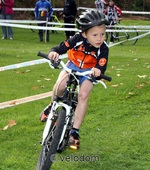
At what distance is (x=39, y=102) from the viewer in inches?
287

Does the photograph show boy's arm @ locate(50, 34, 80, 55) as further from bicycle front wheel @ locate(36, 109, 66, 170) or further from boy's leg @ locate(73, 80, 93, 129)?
bicycle front wheel @ locate(36, 109, 66, 170)

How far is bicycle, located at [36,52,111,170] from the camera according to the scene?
411 centimetres

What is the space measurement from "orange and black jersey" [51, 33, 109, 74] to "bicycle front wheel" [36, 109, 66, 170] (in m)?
0.75

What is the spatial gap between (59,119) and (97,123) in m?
1.90

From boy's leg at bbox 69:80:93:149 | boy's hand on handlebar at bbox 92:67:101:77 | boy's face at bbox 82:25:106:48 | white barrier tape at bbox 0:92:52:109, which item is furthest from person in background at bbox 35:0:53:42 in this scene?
boy's hand on handlebar at bbox 92:67:101:77

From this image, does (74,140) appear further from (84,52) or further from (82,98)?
(84,52)

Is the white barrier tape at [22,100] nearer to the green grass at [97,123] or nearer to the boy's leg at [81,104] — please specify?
the green grass at [97,123]

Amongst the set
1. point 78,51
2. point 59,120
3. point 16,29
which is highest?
point 78,51

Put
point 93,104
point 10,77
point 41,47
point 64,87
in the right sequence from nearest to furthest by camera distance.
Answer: point 64,87
point 93,104
point 10,77
point 41,47

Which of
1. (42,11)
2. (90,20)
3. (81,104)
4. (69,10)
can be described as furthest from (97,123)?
(42,11)

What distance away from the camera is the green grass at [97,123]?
4.77 meters

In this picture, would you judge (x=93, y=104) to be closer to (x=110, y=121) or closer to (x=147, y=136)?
(x=110, y=121)

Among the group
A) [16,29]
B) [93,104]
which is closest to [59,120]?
[93,104]

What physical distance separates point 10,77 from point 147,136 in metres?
4.56
